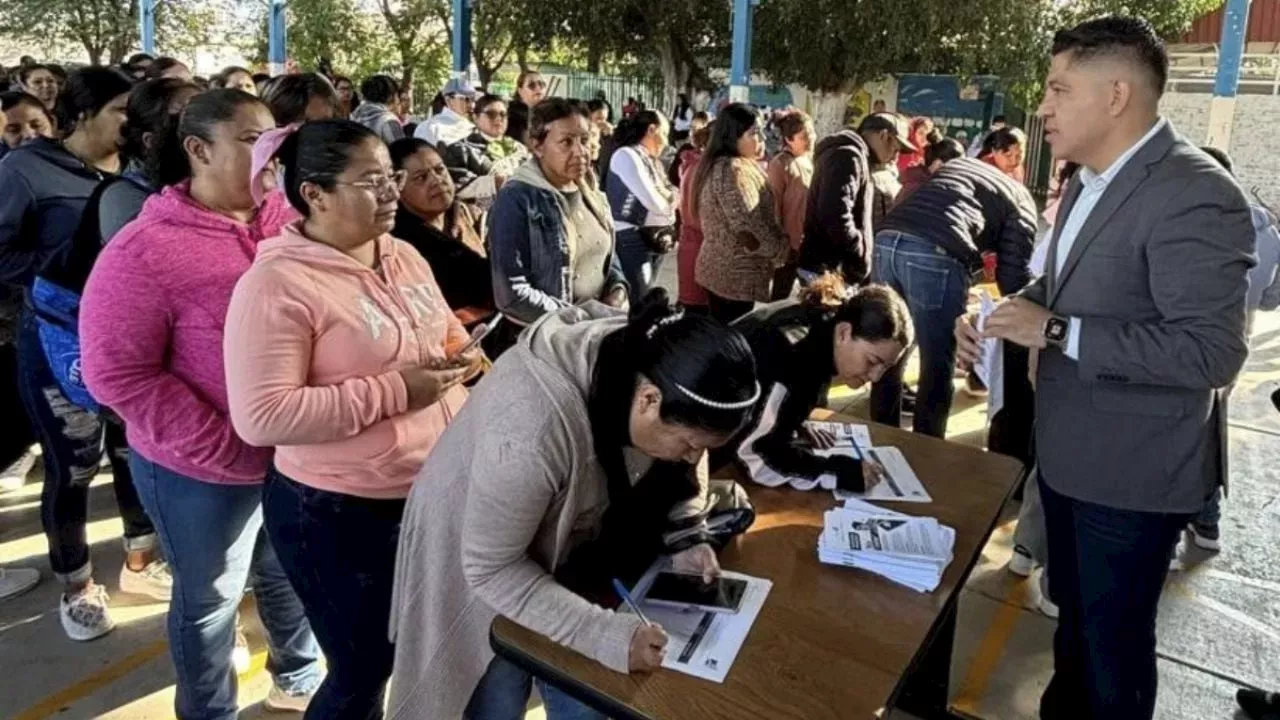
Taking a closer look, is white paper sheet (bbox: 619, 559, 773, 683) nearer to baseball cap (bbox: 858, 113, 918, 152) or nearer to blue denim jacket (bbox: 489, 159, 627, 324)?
blue denim jacket (bbox: 489, 159, 627, 324)

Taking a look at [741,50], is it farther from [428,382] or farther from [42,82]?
[428,382]

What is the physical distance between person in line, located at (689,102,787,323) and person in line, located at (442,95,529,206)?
100cm

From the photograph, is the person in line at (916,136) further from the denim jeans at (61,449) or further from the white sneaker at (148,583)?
the denim jeans at (61,449)

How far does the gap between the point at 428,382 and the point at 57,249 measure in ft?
5.06

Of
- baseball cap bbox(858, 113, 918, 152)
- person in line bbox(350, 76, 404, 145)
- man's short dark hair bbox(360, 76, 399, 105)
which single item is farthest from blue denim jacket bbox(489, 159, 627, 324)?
man's short dark hair bbox(360, 76, 399, 105)

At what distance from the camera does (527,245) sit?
3131mm

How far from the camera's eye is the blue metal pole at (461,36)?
1427 centimetres

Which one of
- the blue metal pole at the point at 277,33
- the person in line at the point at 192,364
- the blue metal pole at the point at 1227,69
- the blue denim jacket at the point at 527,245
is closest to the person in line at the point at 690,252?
the blue denim jacket at the point at 527,245

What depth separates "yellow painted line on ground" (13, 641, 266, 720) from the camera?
8.66ft

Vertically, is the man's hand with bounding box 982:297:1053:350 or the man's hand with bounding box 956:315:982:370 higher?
the man's hand with bounding box 982:297:1053:350

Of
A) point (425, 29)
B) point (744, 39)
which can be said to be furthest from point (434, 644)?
point (425, 29)

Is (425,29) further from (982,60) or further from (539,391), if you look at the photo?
(539,391)

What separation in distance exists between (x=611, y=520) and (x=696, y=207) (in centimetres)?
325

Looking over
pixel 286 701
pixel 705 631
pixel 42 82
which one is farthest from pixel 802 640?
pixel 42 82
